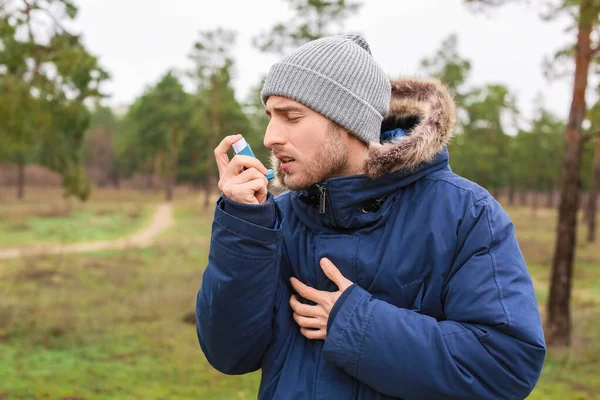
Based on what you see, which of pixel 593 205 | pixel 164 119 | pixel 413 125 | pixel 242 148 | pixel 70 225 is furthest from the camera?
pixel 164 119

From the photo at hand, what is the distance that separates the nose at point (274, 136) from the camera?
5.94 feet

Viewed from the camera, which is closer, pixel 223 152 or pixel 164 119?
pixel 223 152

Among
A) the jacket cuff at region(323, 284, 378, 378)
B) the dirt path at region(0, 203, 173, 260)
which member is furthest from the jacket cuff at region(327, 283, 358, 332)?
the dirt path at region(0, 203, 173, 260)

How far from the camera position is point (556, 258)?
9.31m

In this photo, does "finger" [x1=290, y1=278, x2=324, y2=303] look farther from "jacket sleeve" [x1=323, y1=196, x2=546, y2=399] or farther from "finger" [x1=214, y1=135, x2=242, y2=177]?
"finger" [x1=214, y1=135, x2=242, y2=177]

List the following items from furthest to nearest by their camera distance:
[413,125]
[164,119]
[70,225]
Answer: [164,119], [70,225], [413,125]

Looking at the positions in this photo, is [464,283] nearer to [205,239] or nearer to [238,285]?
[238,285]

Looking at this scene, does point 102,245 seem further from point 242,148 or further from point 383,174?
point 383,174

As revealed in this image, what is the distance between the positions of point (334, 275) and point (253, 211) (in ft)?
1.13

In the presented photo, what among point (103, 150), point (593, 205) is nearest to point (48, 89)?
point (593, 205)

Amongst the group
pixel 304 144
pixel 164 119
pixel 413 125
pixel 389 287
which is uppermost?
pixel 164 119

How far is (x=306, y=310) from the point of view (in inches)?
70.7

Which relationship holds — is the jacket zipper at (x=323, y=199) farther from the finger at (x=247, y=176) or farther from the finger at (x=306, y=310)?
the finger at (x=306, y=310)

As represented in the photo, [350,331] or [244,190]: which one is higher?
[244,190]
